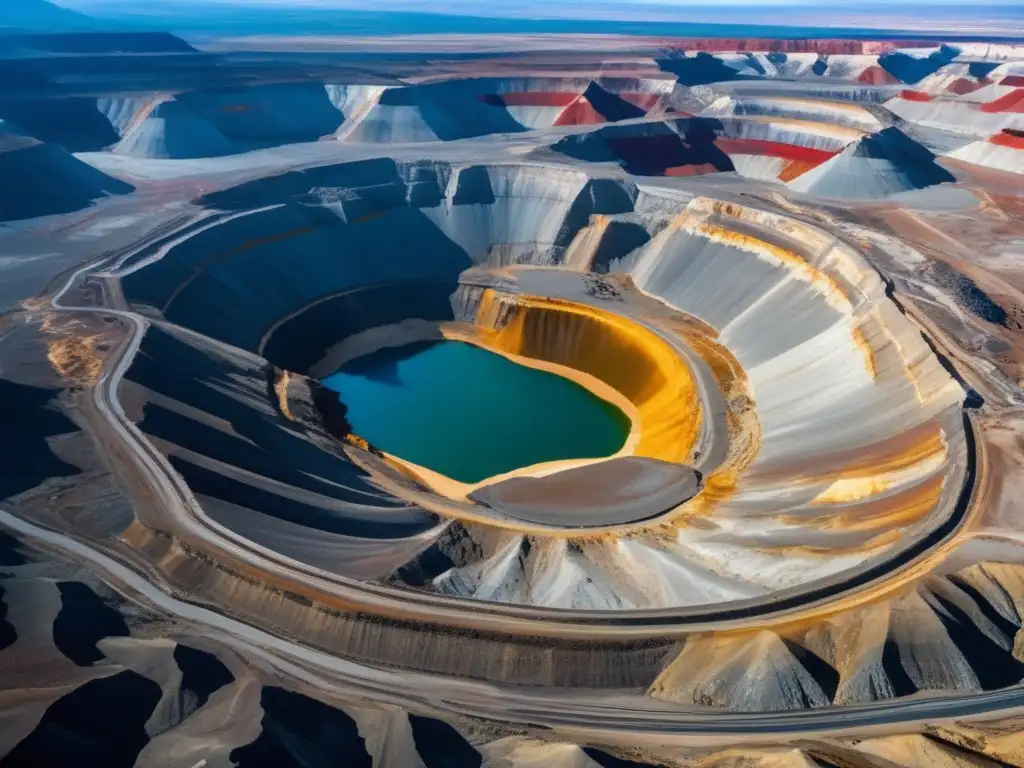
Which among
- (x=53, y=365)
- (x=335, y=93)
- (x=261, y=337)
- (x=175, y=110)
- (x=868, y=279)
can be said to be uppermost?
(x=335, y=93)

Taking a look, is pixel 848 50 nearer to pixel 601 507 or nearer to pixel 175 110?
pixel 175 110

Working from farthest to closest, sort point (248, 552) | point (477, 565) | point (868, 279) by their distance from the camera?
point (868, 279) < point (477, 565) < point (248, 552)

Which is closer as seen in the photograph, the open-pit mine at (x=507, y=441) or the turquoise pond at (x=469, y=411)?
the open-pit mine at (x=507, y=441)

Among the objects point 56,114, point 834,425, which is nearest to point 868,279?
point 834,425

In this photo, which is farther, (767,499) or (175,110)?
(175,110)

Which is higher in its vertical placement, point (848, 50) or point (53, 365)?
point (848, 50)
